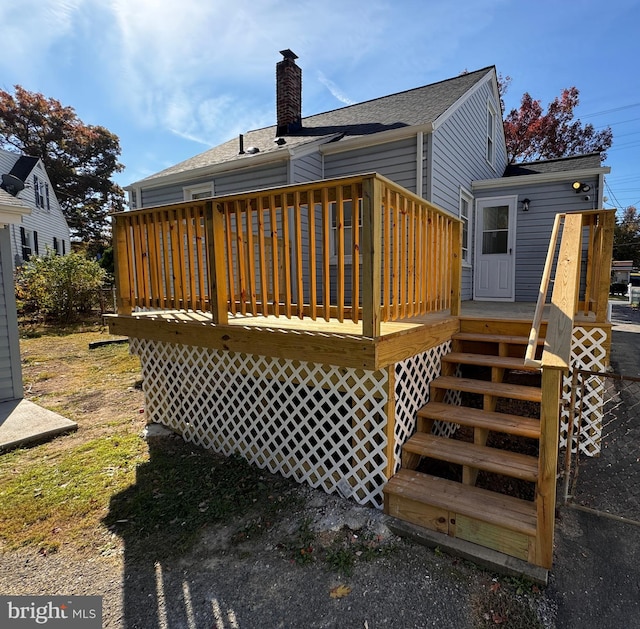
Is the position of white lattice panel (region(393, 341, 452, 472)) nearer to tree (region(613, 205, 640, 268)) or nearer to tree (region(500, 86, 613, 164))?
tree (region(500, 86, 613, 164))

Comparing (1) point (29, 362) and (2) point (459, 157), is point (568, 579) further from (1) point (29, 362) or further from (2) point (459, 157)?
(1) point (29, 362)

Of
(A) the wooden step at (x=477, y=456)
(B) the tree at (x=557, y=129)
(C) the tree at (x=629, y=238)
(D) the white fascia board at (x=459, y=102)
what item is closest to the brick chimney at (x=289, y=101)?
(D) the white fascia board at (x=459, y=102)

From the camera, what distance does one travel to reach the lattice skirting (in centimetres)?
274

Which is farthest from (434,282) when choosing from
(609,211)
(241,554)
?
(241,554)

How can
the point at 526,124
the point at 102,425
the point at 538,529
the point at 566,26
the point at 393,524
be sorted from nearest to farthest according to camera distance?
the point at 538,529
the point at 393,524
the point at 102,425
the point at 566,26
the point at 526,124

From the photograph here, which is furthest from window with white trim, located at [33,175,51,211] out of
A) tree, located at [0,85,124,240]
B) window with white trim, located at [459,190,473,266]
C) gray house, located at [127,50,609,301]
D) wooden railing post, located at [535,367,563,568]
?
wooden railing post, located at [535,367,563,568]

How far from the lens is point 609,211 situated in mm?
3207

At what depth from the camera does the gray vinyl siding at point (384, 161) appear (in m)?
Result: 6.18

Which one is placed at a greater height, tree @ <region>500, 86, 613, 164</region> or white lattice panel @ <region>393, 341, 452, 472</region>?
tree @ <region>500, 86, 613, 164</region>

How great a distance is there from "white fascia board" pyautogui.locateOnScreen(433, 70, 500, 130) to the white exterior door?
201 cm

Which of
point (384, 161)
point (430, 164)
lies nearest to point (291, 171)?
point (384, 161)

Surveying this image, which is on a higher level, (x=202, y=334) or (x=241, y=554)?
(x=202, y=334)

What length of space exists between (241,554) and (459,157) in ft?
24.5

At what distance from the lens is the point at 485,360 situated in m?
3.29
